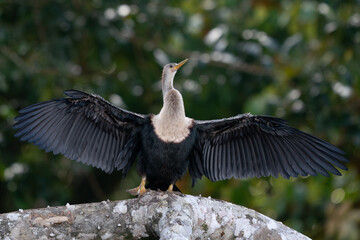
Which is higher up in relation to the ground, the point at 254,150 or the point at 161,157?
the point at 254,150

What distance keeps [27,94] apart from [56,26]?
1013 mm

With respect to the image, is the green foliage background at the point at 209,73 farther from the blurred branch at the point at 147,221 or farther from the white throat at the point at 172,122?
the blurred branch at the point at 147,221

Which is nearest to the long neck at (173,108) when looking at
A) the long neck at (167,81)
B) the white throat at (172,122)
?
the white throat at (172,122)

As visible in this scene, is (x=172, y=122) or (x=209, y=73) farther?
(x=209, y=73)

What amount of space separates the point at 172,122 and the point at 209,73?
3.70m

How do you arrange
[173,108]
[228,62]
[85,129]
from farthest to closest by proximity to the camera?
[228,62]
[85,129]
[173,108]

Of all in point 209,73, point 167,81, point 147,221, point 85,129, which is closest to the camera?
point 147,221

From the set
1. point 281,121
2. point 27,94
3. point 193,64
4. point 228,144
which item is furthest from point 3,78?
point 281,121

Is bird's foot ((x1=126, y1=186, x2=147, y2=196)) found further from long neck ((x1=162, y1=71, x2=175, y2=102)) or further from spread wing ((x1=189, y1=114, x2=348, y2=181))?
long neck ((x1=162, y1=71, x2=175, y2=102))

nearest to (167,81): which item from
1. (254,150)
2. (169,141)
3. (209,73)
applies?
(169,141)

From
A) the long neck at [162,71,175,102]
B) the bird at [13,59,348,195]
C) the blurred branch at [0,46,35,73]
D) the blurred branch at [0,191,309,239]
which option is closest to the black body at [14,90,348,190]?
the bird at [13,59,348,195]

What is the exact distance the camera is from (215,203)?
4012mm

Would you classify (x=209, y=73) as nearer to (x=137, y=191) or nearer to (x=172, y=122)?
(x=172, y=122)

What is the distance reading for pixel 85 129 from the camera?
506cm
